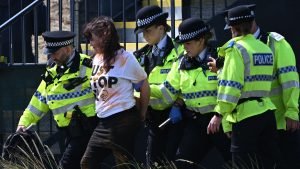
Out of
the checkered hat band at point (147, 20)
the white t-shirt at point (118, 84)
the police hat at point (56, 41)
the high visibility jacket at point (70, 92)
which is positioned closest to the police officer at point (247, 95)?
the white t-shirt at point (118, 84)

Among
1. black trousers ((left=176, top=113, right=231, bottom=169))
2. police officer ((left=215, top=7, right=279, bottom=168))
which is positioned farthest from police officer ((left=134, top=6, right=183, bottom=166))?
police officer ((left=215, top=7, right=279, bottom=168))

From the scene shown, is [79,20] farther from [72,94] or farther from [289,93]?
[289,93]

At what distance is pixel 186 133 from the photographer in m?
6.35

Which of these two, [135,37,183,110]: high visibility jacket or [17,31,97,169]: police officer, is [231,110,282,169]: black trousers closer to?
[135,37,183,110]: high visibility jacket

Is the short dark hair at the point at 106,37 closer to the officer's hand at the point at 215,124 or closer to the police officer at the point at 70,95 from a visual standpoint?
the police officer at the point at 70,95

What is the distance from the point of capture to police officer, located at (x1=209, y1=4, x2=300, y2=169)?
6148mm

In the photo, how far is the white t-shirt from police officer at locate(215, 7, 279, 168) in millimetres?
728

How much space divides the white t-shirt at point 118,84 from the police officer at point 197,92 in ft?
1.45

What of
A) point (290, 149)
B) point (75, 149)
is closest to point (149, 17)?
point (75, 149)

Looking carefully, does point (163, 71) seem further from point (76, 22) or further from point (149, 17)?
point (76, 22)

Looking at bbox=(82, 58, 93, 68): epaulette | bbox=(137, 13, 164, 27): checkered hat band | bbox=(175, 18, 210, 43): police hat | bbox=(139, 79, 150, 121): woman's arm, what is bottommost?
bbox=(139, 79, 150, 121): woman's arm

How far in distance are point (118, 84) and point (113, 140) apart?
46 cm

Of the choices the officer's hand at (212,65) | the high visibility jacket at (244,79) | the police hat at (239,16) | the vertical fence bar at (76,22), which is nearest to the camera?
the high visibility jacket at (244,79)

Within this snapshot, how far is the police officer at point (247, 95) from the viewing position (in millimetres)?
5750
